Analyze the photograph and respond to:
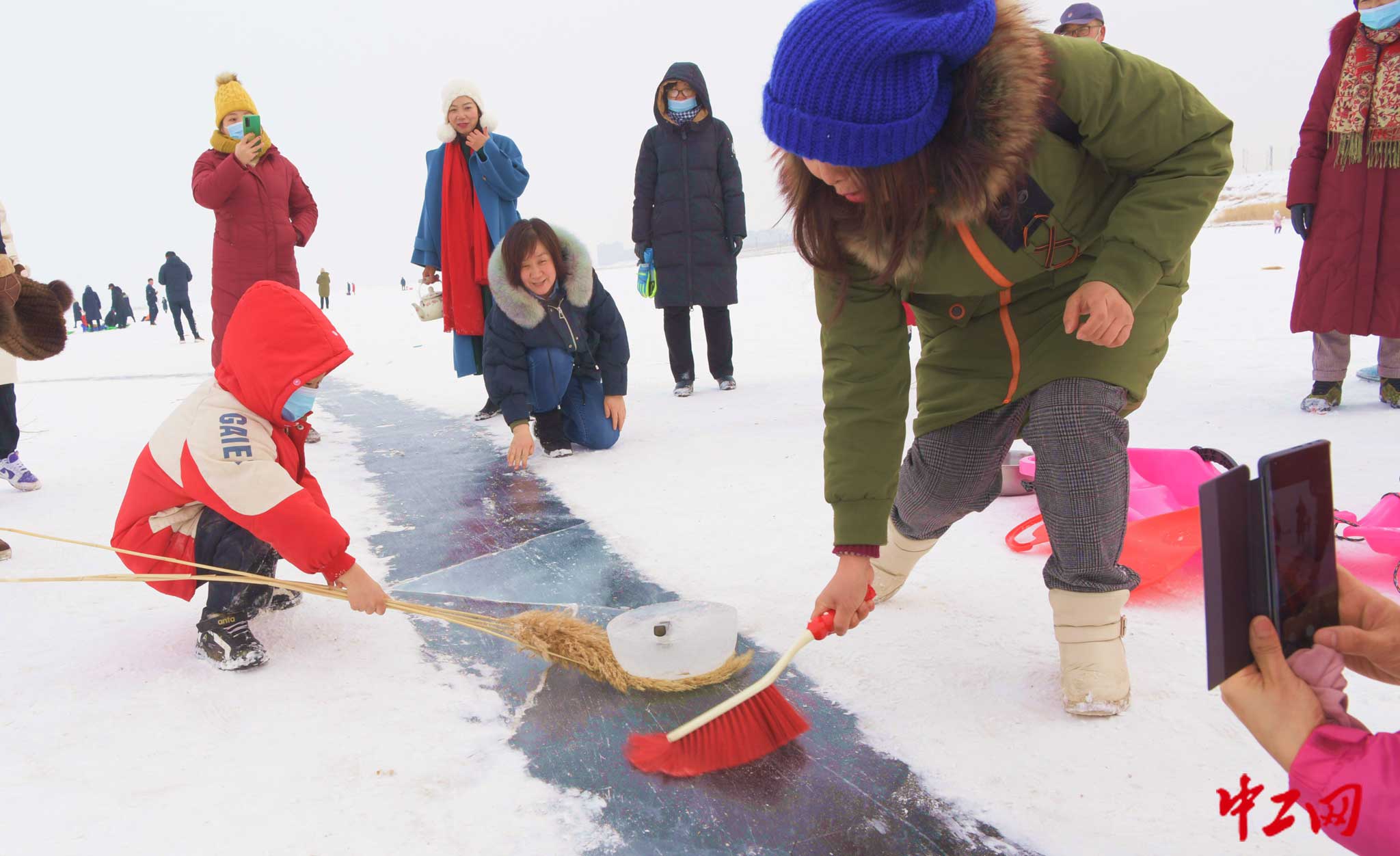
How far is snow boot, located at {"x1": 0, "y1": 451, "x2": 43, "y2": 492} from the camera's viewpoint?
11.3ft

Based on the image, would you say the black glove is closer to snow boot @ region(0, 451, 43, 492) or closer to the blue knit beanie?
the blue knit beanie

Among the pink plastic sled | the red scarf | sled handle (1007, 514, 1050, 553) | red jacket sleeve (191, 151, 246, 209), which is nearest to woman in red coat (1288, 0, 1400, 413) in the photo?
the pink plastic sled

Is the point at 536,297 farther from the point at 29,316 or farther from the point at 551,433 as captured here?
the point at 29,316

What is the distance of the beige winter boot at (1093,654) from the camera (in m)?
1.51

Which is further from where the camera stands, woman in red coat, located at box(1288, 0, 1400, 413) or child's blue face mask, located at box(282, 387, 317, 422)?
woman in red coat, located at box(1288, 0, 1400, 413)

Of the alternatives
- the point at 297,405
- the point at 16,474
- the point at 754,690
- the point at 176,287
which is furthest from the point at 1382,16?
the point at 176,287

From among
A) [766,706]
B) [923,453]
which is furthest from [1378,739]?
[923,453]

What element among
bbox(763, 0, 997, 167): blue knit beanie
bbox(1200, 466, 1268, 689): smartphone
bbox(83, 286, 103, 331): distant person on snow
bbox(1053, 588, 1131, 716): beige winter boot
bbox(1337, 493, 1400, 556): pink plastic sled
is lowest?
bbox(83, 286, 103, 331): distant person on snow

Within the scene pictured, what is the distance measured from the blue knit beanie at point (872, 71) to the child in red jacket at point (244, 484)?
109 centimetres

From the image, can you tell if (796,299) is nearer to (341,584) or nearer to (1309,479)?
(341,584)

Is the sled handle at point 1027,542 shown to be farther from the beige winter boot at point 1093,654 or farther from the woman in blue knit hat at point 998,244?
the beige winter boot at point 1093,654

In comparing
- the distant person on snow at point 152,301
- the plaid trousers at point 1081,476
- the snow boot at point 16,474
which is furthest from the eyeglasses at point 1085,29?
the distant person on snow at point 152,301

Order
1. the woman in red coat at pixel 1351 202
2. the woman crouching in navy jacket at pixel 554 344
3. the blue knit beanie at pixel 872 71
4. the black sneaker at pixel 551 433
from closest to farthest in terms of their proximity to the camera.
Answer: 1. the blue knit beanie at pixel 872 71
2. the woman in red coat at pixel 1351 202
3. the woman crouching in navy jacket at pixel 554 344
4. the black sneaker at pixel 551 433

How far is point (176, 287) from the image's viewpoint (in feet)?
48.4
